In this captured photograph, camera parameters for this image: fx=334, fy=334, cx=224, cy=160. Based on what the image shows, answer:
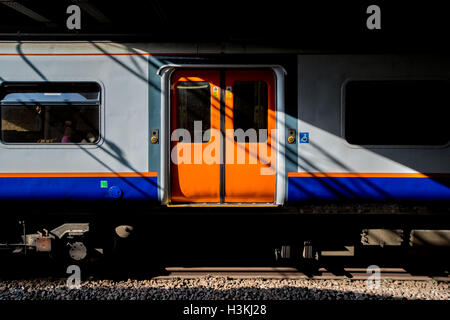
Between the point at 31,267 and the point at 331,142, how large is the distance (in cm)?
490

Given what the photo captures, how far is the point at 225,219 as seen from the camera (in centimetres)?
472

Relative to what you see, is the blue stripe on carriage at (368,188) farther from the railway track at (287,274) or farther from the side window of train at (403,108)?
the railway track at (287,274)

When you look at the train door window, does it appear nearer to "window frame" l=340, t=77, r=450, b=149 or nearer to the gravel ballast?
"window frame" l=340, t=77, r=450, b=149

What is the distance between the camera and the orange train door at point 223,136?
15.0ft

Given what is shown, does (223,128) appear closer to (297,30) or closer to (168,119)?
(168,119)

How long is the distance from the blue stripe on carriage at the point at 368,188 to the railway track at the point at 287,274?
1257mm

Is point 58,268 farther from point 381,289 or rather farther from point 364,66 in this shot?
point 364,66

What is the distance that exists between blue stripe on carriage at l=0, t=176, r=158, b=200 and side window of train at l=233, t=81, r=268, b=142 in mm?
1459

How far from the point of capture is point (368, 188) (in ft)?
14.8

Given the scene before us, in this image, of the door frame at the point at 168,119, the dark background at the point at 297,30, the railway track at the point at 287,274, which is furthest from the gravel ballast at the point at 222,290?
the dark background at the point at 297,30

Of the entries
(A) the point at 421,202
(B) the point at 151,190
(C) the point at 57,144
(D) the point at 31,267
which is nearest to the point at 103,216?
(B) the point at 151,190

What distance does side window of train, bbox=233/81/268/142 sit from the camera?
182 inches

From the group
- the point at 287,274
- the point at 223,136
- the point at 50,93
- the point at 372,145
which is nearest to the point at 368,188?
the point at 372,145

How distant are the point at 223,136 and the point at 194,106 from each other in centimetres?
59
